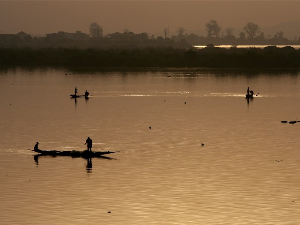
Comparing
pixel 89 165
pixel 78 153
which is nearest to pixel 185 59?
pixel 78 153

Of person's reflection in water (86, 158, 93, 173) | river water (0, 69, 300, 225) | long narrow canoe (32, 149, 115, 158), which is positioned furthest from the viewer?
long narrow canoe (32, 149, 115, 158)

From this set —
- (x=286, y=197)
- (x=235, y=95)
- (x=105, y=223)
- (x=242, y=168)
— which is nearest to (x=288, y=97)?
(x=235, y=95)

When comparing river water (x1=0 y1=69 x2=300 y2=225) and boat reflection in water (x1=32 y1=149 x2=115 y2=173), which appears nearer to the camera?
river water (x1=0 y1=69 x2=300 y2=225)

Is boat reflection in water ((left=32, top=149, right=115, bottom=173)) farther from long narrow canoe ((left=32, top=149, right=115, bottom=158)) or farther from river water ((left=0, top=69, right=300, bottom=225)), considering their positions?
river water ((left=0, top=69, right=300, bottom=225))

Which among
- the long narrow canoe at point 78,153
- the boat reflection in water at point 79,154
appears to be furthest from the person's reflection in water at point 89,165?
the long narrow canoe at point 78,153

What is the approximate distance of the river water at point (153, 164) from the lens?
94.6 ft

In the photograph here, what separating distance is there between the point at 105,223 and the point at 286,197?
9.35m

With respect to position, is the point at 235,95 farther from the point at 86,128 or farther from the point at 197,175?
the point at 197,175

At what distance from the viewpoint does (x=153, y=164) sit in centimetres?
4044

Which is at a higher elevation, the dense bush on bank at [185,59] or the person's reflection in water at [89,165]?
the dense bush on bank at [185,59]

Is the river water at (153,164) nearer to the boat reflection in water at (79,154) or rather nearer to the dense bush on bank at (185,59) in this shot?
the boat reflection in water at (79,154)

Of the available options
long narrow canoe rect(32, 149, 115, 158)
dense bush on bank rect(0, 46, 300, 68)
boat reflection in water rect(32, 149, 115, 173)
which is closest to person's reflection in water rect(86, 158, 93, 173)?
boat reflection in water rect(32, 149, 115, 173)

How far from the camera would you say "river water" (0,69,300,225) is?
28828 mm

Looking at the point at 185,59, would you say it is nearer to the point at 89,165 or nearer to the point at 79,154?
the point at 79,154
